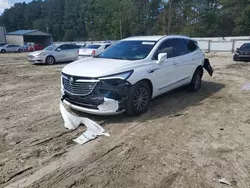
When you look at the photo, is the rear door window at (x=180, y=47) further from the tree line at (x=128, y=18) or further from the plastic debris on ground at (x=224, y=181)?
the tree line at (x=128, y=18)

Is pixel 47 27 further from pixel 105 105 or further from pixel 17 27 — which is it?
pixel 105 105

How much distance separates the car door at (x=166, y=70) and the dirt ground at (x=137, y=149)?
1.71 feet

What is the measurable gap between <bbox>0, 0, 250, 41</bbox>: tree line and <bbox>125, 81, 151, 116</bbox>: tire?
162 feet

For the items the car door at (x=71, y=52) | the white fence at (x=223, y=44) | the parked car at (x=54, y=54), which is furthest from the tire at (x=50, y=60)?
the white fence at (x=223, y=44)

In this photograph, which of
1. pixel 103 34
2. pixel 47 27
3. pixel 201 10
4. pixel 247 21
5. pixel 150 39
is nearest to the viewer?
pixel 150 39

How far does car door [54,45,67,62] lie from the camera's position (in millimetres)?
16250

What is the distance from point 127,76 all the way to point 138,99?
620 mm

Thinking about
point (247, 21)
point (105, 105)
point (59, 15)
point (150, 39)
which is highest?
point (59, 15)

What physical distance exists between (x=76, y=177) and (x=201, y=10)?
56.8 meters

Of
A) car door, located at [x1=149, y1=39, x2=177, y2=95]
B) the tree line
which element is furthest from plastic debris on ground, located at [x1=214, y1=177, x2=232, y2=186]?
the tree line

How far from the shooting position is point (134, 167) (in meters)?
3.20

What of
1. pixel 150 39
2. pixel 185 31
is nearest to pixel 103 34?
pixel 185 31

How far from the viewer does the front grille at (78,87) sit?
445cm

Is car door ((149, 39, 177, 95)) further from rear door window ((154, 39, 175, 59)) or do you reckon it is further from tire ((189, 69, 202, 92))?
tire ((189, 69, 202, 92))
